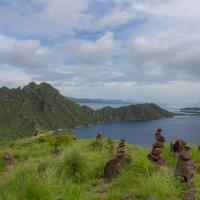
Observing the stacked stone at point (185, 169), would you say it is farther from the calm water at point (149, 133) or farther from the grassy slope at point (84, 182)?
the calm water at point (149, 133)

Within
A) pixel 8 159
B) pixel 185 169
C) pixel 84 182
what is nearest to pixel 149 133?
pixel 8 159

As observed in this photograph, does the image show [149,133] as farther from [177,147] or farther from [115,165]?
[115,165]

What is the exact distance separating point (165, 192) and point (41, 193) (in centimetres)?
261

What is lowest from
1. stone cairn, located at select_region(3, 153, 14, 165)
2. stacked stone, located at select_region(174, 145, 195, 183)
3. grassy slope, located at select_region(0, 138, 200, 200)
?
stone cairn, located at select_region(3, 153, 14, 165)

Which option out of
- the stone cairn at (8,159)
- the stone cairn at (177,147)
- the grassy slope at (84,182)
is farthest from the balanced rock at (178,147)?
the stone cairn at (8,159)

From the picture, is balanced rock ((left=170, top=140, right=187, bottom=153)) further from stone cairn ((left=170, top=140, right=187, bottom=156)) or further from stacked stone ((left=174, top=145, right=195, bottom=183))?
stacked stone ((left=174, top=145, right=195, bottom=183))

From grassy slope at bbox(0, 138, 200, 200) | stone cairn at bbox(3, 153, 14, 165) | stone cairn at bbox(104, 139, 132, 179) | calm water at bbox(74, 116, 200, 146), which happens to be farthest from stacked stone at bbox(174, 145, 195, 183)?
calm water at bbox(74, 116, 200, 146)

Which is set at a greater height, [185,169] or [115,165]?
[185,169]

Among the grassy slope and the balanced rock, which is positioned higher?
the balanced rock

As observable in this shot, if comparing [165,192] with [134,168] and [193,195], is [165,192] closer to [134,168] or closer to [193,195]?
[193,195]

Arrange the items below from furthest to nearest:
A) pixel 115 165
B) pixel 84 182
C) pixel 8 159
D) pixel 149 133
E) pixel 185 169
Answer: pixel 149 133 < pixel 8 159 < pixel 115 165 < pixel 84 182 < pixel 185 169

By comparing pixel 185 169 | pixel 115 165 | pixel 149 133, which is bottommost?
pixel 149 133

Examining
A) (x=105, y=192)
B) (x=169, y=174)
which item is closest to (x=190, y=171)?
(x=169, y=174)

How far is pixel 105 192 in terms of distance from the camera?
8.72 metres
